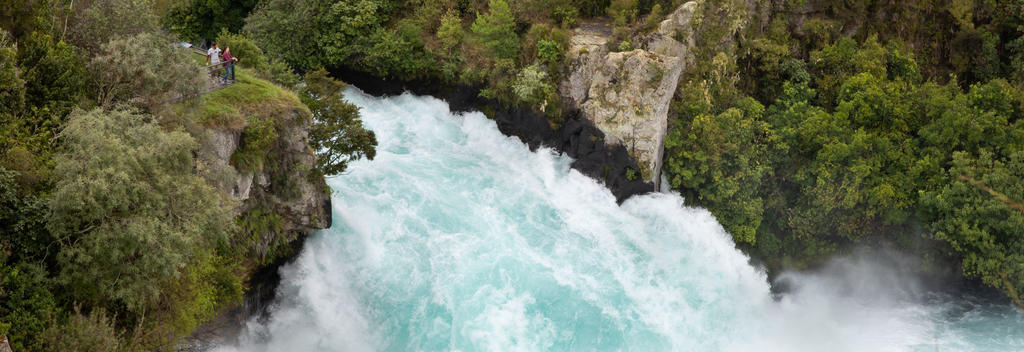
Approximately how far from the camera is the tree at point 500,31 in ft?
115

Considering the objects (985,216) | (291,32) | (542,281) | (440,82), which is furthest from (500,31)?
(985,216)

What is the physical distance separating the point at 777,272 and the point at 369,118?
20.4 metres

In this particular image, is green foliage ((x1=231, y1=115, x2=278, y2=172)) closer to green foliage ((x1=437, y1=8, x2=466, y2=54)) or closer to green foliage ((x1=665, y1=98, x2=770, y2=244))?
green foliage ((x1=665, y1=98, x2=770, y2=244))

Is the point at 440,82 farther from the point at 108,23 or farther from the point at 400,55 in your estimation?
the point at 108,23

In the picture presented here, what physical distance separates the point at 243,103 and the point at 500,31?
15.5 meters

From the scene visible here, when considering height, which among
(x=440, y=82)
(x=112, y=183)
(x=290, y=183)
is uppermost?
(x=112, y=183)

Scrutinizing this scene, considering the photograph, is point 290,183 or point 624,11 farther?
point 624,11

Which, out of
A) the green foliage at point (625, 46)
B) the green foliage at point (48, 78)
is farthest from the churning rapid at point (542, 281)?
the green foliage at point (48, 78)

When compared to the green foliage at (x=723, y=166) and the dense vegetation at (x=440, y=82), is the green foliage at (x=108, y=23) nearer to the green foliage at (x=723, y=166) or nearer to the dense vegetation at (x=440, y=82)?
the dense vegetation at (x=440, y=82)

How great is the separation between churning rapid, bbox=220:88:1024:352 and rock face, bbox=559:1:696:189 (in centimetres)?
239

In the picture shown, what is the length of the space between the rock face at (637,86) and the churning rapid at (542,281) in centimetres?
239

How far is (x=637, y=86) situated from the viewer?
30.5 metres

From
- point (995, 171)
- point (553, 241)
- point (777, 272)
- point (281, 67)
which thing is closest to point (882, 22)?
Result: point (995, 171)

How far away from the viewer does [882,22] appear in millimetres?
37344
